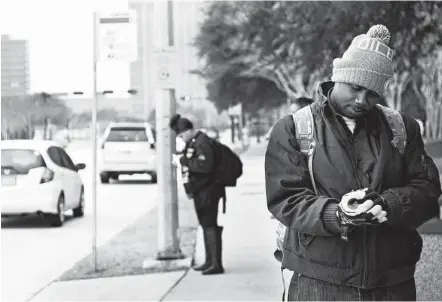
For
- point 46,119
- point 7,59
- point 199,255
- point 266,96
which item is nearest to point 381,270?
point 199,255

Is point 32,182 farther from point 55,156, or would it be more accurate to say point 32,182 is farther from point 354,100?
point 354,100

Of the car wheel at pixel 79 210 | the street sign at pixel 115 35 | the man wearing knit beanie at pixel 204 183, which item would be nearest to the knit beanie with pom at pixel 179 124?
the man wearing knit beanie at pixel 204 183

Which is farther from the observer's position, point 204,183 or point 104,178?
point 104,178

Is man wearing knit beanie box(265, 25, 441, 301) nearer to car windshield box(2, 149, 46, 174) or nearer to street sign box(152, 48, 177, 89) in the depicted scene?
street sign box(152, 48, 177, 89)

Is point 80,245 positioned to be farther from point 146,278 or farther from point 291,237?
point 291,237

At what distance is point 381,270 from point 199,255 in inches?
261

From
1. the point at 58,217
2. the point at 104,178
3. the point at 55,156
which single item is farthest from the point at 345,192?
the point at 104,178

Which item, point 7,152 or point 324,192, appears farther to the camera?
point 7,152

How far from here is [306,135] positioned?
3.21 m

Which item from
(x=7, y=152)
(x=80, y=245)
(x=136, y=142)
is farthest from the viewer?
(x=136, y=142)

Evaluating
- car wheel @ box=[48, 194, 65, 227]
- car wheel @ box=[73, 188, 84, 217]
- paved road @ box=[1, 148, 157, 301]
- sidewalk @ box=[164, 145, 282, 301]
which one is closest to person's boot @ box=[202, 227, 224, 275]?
sidewalk @ box=[164, 145, 282, 301]

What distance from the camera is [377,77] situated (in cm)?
321

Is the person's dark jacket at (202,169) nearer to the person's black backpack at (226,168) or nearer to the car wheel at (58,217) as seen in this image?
the person's black backpack at (226,168)

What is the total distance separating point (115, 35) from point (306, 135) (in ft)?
18.3
